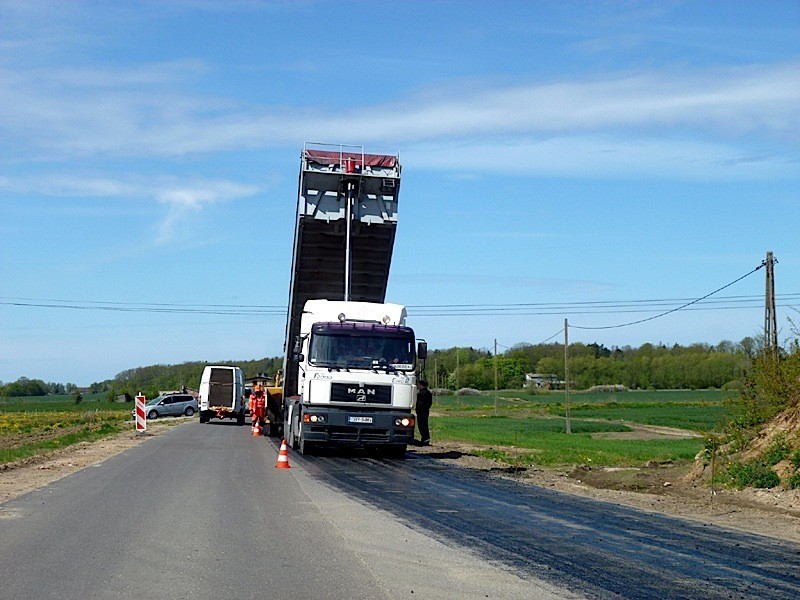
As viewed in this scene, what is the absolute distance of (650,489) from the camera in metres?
16.0

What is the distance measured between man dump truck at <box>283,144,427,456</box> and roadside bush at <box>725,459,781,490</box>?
778 centimetres

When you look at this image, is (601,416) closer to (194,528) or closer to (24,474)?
(24,474)

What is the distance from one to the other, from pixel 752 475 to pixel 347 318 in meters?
9.80

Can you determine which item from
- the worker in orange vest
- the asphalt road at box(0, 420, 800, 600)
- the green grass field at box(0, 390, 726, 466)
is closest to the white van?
the green grass field at box(0, 390, 726, 466)

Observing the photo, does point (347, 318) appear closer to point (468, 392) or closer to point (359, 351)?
point (359, 351)

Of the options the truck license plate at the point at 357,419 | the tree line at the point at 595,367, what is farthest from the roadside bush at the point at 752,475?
the tree line at the point at 595,367

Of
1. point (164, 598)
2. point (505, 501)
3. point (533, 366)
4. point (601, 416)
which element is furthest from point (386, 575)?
point (533, 366)

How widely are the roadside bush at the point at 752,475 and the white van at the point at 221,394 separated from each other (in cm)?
3566

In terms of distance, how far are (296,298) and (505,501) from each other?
12361 millimetres

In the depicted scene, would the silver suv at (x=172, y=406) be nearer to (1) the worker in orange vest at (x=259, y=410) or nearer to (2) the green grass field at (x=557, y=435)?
(2) the green grass field at (x=557, y=435)

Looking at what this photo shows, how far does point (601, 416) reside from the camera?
64125 millimetres

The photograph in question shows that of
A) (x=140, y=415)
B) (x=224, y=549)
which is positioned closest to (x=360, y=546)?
(x=224, y=549)

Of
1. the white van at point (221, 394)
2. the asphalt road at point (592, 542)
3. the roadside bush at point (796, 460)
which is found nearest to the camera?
the asphalt road at point (592, 542)

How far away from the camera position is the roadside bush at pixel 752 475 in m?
14.5
